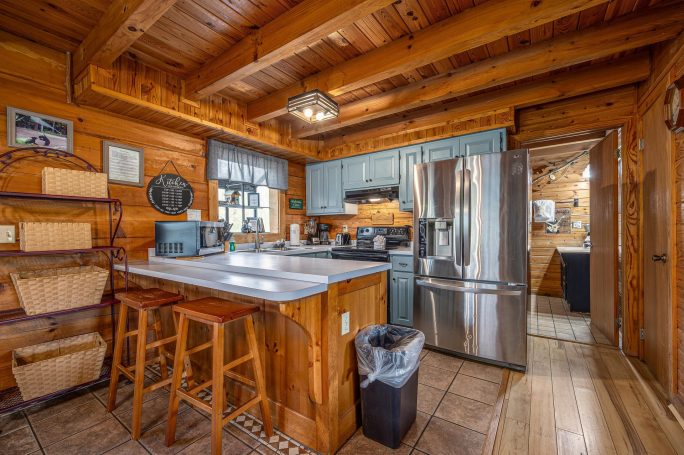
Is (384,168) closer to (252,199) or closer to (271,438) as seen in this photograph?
(252,199)

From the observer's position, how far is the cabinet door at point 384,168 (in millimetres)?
3660

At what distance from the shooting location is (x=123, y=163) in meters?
2.55

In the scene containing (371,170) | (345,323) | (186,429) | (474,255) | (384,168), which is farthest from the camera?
(371,170)

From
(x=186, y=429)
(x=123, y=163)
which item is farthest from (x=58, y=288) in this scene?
(x=186, y=429)

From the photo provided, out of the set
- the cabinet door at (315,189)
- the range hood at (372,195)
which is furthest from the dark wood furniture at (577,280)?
the cabinet door at (315,189)

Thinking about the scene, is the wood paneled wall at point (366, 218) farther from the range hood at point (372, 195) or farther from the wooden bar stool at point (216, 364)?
the wooden bar stool at point (216, 364)

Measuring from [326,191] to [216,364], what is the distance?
3.09 m

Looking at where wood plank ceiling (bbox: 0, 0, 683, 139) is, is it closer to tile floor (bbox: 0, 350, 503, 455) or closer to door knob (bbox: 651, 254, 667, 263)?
door knob (bbox: 651, 254, 667, 263)

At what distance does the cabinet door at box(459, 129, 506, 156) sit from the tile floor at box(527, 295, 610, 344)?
6.74 feet

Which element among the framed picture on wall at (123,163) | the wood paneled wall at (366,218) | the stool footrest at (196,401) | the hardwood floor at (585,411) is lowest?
the hardwood floor at (585,411)

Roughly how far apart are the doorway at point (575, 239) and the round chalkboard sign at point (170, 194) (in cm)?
333

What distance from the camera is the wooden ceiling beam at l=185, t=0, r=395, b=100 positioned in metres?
1.59

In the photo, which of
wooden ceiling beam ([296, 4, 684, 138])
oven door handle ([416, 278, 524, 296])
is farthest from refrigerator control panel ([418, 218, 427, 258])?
wooden ceiling beam ([296, 4, 684, 138])

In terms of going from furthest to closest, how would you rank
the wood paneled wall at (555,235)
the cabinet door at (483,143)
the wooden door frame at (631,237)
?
the wood paneled wall at (555,235)
the cabinet door at (483,143)
the wooden door frame at (631,237)
